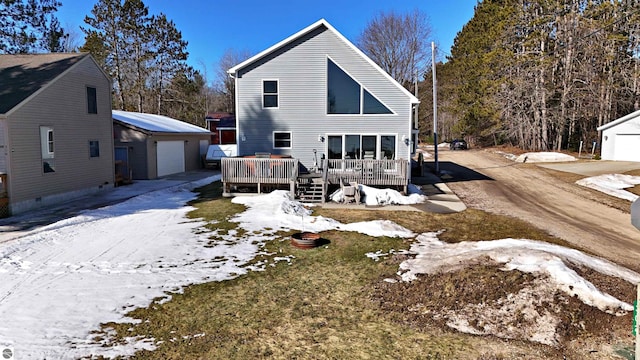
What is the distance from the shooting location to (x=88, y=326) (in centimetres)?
568

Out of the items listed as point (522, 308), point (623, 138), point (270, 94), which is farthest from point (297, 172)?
point (623, 138)

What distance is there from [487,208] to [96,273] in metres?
12.7

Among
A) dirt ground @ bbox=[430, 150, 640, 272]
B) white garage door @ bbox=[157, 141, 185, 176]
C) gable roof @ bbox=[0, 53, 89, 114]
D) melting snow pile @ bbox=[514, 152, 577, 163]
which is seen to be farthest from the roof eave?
melting snow pile @ bbox=[514, 152, 577, 163]

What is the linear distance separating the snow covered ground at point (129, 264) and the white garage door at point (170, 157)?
1061 centimetres

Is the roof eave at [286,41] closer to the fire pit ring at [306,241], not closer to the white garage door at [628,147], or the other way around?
the fire pit ring at [306,241]

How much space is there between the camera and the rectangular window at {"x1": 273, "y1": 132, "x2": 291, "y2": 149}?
1808 cm

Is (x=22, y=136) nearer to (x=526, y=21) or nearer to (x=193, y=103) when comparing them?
(x=193, y=103)

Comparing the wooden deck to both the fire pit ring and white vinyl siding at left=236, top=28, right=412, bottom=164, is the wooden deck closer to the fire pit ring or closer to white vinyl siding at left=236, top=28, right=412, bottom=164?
white vinyl siding at left=236, top=28, right=412, bottom=164

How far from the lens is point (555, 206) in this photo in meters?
15.2

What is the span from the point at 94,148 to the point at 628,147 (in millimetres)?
32922

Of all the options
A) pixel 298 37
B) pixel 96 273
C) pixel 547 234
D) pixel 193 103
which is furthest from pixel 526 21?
pixel 96 273

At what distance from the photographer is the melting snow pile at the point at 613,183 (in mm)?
17328

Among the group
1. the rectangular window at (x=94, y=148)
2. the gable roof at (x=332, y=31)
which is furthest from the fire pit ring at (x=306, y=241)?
the rectangular window at (x=94, y=148)

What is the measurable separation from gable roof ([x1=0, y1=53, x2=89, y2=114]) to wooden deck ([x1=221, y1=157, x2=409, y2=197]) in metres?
7.37
